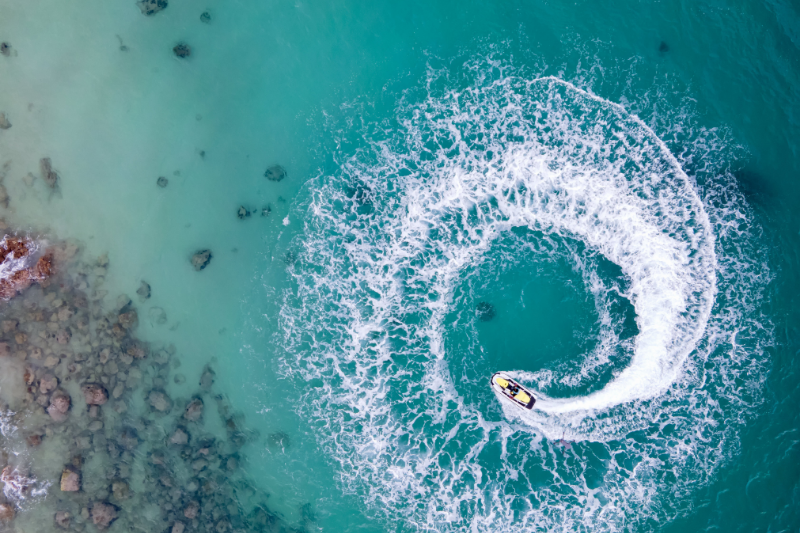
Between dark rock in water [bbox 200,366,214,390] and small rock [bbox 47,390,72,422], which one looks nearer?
dark rock in water [bbox 200,366,214,390]

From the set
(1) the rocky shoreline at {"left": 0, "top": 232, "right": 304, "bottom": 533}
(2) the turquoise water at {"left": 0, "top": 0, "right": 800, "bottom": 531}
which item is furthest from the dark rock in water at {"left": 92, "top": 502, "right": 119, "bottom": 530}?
(2) the turquoise water at {"left": 0, "top": 0, "right": 800, "bottom": 531}

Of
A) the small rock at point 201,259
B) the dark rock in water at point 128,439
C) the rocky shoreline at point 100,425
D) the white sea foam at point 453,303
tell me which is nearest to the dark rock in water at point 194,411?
the rocky shoreline at point 100,425

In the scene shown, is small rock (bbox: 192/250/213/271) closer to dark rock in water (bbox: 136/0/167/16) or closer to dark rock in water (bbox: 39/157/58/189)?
dark rock in water (bbox: 39/157/58/189)

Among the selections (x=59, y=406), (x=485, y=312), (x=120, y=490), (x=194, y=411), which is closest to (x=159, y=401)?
(x=194, y=411)

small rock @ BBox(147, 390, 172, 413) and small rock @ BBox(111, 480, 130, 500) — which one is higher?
small rock @ BBox(147, 390, 172, 413)

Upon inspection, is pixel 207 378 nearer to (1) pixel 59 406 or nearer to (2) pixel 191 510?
(2) pixel 191 510

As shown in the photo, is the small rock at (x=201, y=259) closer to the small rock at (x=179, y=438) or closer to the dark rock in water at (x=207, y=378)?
the dark rock in water at (x=207, y=378)
